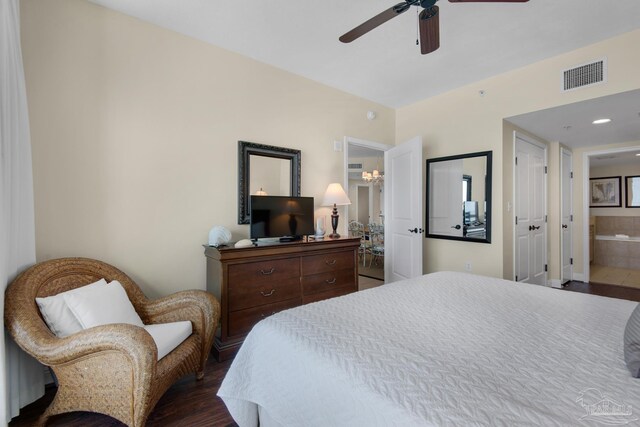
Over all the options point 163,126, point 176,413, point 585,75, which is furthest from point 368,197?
point 176,413

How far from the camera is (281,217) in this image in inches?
112

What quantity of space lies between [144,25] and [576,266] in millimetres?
6823

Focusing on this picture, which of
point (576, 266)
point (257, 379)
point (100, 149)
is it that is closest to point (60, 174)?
point (100, 149)

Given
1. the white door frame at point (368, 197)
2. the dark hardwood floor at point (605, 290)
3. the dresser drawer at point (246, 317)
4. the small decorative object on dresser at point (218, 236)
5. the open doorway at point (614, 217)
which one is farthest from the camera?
the white door frame at point (368, 197)

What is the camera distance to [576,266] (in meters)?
4.80

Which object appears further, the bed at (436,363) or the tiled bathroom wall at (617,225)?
the tiled bathroom wall at (617,225)

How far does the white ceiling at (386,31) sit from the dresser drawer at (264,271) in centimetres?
206

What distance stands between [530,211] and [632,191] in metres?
4.24

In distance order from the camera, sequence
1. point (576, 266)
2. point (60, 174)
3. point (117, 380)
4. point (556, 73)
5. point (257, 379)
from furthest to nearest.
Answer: point (576, 266)
point (556, 73)
point (60, 174)
point (117, 380)
point (257, 379)

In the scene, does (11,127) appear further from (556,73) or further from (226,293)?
(556,73)

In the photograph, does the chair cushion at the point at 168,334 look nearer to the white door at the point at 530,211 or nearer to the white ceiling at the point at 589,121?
the white door at the point at 530,211

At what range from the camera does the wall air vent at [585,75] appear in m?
2.70

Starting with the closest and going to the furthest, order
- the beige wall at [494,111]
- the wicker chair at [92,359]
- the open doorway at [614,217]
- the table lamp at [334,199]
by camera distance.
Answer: the wicker chair at [92,359] → the beige wall at [494,111] → the table lamp at [334,199] → the open doorway at [614,217]

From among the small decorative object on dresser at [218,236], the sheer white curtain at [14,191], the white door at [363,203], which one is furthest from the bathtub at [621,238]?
the sheer white curtain at [14,191]
